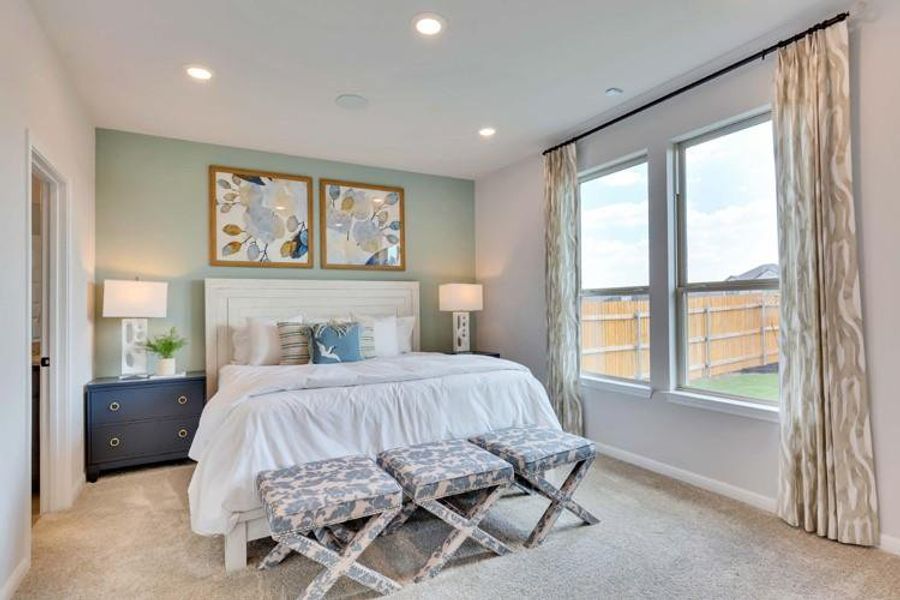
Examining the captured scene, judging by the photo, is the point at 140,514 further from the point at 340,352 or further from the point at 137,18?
the point at 137,18

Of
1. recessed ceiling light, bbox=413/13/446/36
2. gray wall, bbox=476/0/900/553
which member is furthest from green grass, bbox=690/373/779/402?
recessed ceiling light, bbox=413/13/446/36

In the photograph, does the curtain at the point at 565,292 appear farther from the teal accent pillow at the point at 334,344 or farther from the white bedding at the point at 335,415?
the teal accent pillow at the point at 334,344

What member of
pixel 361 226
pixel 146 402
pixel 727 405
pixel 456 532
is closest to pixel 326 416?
pixel 456 532

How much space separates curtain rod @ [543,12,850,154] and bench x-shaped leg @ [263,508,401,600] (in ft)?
10.2

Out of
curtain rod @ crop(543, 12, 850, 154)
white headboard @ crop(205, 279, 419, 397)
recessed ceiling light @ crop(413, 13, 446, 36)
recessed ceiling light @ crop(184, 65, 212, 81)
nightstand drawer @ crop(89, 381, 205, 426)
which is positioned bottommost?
nightstand drawer @ crop(89, 381, 205, 426)

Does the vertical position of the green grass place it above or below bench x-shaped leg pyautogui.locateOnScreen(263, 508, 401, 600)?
above

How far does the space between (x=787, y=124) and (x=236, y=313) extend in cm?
422

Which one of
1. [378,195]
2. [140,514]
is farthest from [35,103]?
[378,195]

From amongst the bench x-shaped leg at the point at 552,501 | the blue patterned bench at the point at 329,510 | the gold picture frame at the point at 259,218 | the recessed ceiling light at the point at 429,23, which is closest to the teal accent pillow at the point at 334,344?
the gold picture frame at the point at 259,218

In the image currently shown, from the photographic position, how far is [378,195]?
5.03 metres

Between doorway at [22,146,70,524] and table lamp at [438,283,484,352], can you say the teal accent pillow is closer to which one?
table lamp at [438,283,484,352]

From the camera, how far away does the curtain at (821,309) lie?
91.9 inches

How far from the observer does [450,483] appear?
2.13 metres

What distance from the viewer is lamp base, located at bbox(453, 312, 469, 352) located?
16.3 ft
